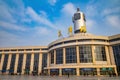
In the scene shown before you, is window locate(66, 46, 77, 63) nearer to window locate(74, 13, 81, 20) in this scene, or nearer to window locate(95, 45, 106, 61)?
window locate(95, 45, 106, 61)

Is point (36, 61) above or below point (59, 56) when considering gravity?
below

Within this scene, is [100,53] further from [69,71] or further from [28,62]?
[28,62]

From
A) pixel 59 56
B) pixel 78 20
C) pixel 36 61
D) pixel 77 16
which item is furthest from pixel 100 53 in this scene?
pixel 36 61

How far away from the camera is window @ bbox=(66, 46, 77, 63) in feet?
171

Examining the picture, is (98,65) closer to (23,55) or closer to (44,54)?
(44,54)

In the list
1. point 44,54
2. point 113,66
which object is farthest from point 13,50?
point 113,66

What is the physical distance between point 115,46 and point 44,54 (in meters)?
43.3

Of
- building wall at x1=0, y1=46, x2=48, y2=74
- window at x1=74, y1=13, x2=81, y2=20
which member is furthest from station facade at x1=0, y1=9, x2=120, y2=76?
building wall at x1=0, y1=46, x2=48, y2=74

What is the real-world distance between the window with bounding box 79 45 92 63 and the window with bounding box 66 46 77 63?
115 inches

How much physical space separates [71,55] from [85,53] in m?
6.62

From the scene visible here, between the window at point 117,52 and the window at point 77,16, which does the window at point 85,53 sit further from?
the window at point 77,16

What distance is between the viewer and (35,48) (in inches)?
3004

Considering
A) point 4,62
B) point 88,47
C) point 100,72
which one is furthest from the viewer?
point 4,62

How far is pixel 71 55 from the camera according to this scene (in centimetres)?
5334
